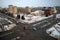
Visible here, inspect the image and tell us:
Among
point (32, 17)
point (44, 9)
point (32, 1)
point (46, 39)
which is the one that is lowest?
point (46, 39)

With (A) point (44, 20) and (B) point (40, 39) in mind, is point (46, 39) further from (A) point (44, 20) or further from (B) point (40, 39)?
(A) point (44, 20)

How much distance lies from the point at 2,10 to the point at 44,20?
1499mm

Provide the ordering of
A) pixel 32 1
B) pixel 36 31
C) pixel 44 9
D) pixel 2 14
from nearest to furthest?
pixel 36 31 < pixel 2 14 < pixel 32 1 < pixel 44 9

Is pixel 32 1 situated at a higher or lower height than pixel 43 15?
higher

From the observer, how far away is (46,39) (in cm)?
295

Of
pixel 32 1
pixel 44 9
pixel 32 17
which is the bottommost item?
pixel 32 17

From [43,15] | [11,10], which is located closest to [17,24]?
[11,10]

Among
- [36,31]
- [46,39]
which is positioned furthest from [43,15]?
[46,39]

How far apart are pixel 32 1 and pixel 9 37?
1535mm

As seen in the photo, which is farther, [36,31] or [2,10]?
[2,10]

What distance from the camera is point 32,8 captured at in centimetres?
402

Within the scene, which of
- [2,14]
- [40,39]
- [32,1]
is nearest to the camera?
[40,39]

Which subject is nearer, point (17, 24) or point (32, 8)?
point (17, 24)

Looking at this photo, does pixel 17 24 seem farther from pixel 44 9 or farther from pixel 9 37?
pixel 44 9
